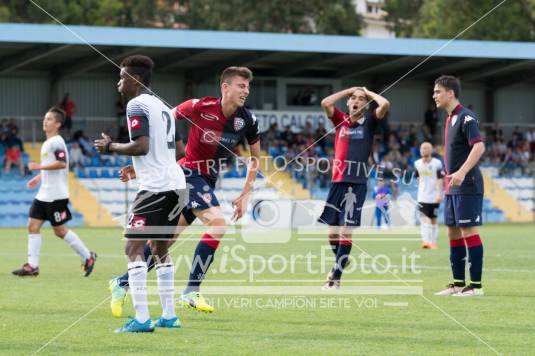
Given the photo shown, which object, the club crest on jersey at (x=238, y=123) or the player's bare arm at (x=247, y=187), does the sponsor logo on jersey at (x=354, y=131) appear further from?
the club crest on jersey at (x=238, y=123)

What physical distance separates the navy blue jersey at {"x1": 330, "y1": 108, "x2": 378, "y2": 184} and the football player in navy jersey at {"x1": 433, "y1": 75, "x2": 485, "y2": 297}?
1.07 m

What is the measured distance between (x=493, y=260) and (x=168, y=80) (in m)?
23.5

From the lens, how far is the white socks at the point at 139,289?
808cm

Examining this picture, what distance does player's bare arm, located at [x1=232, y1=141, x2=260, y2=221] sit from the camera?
10031 millimetres

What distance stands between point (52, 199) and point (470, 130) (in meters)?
5.96

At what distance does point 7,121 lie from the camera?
32406 mm

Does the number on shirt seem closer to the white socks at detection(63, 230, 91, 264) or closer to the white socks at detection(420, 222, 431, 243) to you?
the white socks at detection(63, 230, 91, 264)

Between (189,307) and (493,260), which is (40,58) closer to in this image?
(493,260)

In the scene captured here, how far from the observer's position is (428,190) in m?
21.0

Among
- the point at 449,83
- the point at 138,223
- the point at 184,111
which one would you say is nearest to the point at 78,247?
Result: the point at 184,111

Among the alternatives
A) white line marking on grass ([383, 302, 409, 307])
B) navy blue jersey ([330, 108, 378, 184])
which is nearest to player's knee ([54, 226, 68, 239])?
navy blue jersey ([330, 108, 378, 184])

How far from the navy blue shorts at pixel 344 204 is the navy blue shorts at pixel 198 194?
2.48m

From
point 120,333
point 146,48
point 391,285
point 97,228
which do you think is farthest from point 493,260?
point 146,48

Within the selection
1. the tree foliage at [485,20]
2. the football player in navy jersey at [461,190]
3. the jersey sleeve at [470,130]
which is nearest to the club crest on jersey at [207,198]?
the football player in navy jersey at [461,190]
